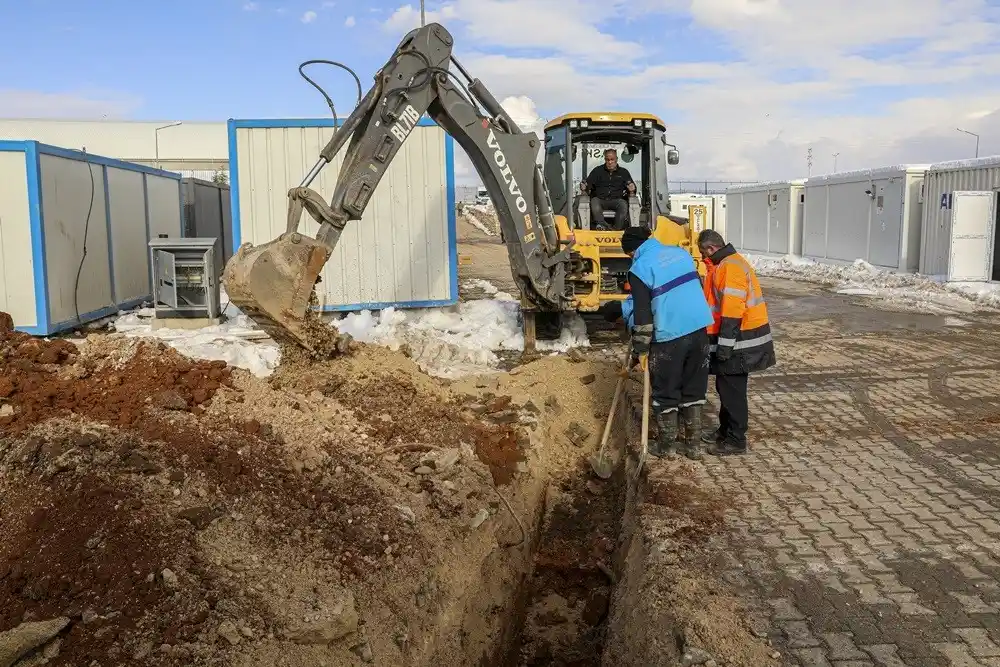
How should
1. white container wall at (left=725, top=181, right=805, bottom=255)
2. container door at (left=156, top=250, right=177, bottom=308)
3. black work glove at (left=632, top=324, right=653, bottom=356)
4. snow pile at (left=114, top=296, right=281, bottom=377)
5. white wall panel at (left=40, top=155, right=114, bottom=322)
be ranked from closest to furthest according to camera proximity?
black work glove at (left=632, top=324, right=653, bottom=356) → snow pile at (left=114, top=296, right=281, bottom=377) → white wall panel at (left=40, top=155, right=114, bottom=322) → container door at (left=156, top=250, right=177, bottom=308) → white container wall at (left=725, top=181, right=805, bottom=255)

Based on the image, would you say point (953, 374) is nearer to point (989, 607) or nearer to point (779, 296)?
point (989, 607)

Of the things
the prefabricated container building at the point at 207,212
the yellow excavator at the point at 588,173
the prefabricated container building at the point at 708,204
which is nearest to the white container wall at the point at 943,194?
the yellow excavator at the point at 588,173

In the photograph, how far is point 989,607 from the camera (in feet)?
13.0

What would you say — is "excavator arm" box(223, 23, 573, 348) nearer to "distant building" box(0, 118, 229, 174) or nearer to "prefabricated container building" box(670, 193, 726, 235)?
"prefabricated container building" box(670, 193, 726, 235)

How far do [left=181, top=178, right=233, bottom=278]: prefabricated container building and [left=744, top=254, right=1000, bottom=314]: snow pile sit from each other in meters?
14.1

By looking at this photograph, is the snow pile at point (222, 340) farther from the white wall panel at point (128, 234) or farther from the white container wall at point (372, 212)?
the white container wall at point (372, 212)

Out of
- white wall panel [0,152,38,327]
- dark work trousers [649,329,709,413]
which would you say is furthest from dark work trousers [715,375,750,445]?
white wall panel [0,152,38,327]

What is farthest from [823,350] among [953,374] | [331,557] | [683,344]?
[331,557]

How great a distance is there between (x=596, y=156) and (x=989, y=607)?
9144mm

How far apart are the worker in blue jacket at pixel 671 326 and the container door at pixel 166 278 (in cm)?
834

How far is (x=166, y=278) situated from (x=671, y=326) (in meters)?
8.80

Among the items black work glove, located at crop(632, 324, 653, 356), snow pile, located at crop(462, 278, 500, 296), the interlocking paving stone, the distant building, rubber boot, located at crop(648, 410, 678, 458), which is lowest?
the interlocking paving stone

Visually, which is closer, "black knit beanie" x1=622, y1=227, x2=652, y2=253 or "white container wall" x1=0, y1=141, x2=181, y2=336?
"black knit beanie" x1=622, y1=227, x2=652, y2=253

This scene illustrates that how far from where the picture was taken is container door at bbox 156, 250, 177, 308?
40.6 ft
